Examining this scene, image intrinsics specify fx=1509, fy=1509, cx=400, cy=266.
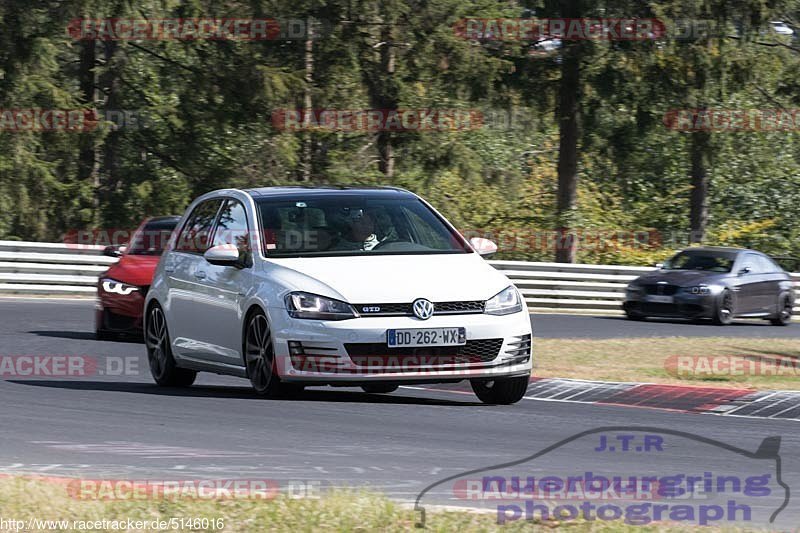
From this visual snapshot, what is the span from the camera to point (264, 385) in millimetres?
11180

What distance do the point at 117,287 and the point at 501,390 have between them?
22.8 feet

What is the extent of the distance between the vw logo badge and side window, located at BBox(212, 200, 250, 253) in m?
1.70

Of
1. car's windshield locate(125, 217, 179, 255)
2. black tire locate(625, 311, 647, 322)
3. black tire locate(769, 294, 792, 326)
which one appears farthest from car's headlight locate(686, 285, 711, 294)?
car's windshield locate(125, 217, 179, 255)

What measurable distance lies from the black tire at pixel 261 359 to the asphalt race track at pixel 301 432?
0.11 m

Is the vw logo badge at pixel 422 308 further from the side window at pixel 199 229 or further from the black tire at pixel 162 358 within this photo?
the black tire at pixel 162 358

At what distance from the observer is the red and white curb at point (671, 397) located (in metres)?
12.1

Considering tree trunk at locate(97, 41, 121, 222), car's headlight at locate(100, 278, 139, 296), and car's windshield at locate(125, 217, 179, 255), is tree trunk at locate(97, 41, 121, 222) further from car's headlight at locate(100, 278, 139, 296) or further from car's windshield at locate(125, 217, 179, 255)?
car's headlight at locate(100, 278, 139, 296)

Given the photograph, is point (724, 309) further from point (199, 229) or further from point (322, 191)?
point (322, 191)

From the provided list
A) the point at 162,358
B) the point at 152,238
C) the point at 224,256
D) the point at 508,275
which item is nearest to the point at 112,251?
the point at 152,238

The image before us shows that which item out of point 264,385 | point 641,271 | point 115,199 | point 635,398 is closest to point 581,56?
point 641,271

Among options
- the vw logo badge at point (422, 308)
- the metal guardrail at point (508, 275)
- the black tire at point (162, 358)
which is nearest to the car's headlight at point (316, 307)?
the vw logo badge at point (422, 308)

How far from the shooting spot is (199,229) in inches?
499

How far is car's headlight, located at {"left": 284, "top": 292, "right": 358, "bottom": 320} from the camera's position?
10.5 metres

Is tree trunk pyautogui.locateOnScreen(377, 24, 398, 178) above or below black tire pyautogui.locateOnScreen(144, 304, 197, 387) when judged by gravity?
below
